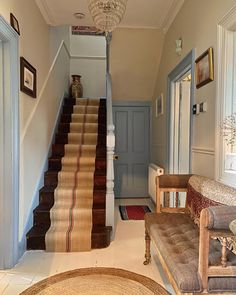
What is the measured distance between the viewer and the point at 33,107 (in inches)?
116

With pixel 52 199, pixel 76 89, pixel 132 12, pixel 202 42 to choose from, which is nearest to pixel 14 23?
pixel 132 12

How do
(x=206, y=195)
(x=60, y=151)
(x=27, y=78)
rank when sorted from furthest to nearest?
(x=60, y=151) < (x=27, y=78) < (x=206, y=195)

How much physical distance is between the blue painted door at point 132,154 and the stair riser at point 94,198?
1898 millimetres

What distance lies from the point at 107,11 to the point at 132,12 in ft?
3.99

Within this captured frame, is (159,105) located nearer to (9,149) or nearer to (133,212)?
(133,212)

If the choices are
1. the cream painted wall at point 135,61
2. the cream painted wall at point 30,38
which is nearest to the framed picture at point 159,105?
the cream painted wall at point 135,61

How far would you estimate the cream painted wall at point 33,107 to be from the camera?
256cm

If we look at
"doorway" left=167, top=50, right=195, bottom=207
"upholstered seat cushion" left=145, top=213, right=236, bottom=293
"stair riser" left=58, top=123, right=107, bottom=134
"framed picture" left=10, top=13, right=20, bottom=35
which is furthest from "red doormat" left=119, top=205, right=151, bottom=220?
"framed picture" left=10, top=13, right=20, bottom=35

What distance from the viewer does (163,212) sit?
8.07ft

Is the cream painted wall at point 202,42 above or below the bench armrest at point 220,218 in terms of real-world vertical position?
above

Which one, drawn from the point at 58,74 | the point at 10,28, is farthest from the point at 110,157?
the point at 58,74

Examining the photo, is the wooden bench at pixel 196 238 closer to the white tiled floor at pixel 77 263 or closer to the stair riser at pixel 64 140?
the white tiled floor at pixel 77 263

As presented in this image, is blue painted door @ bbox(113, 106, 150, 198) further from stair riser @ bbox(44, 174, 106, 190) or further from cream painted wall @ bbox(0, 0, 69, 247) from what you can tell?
stair riser @ bbox(44, 174, 106, 190)

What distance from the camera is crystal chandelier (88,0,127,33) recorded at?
7.06ft
